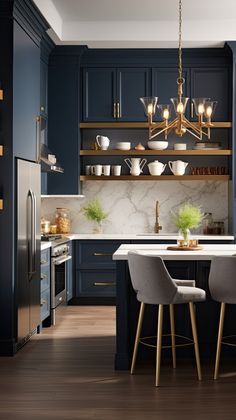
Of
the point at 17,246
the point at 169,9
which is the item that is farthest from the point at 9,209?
the point at 169,9

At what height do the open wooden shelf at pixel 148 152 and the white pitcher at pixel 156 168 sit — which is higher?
the open wooden shelf at pixel 148 152

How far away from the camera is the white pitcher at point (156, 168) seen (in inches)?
340

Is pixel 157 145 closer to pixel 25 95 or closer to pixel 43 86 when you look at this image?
pixel 43 86

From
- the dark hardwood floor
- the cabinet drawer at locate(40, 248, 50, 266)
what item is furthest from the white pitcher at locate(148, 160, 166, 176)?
the dark hardwood floor

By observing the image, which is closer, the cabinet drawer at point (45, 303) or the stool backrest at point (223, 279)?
the stool backrest at point (223, 279)

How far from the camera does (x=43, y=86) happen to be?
27.1 ft

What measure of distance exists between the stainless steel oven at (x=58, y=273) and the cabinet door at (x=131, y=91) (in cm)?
170

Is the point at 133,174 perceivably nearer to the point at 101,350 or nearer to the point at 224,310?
the point at 101,350

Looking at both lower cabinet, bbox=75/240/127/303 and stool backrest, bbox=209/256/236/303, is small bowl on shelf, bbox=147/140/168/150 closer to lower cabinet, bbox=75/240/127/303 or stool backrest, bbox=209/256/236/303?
lower cabinet, bbox=75/240/127/303

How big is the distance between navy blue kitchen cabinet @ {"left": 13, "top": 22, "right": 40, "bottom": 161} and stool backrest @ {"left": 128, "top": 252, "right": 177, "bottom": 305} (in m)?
1.53

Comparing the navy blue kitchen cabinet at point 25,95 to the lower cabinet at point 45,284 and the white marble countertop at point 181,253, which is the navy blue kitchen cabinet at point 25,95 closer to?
the lower cabinet at point 45,284

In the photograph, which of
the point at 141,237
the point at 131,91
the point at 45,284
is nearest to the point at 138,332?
the point at 45,284

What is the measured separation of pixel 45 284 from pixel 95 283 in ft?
5.05

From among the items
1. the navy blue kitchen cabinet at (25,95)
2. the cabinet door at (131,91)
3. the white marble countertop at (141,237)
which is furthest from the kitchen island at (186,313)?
the cabinet door at (131,91)
